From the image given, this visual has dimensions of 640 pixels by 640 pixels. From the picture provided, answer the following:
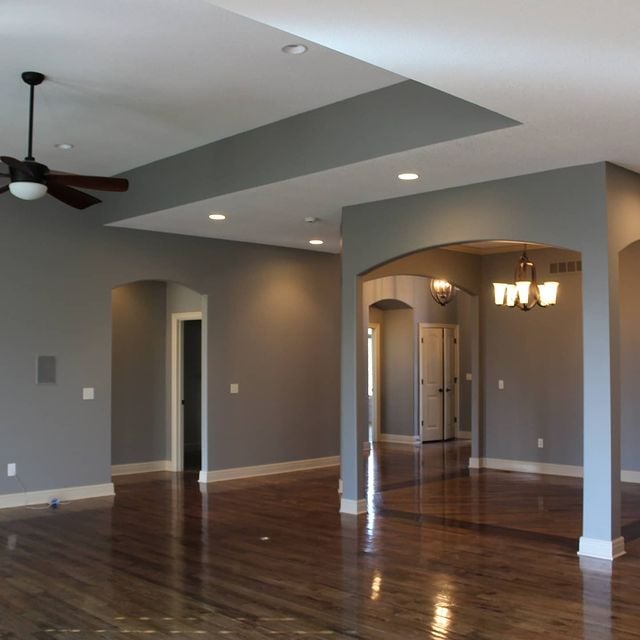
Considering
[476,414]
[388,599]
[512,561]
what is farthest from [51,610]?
[476,414]

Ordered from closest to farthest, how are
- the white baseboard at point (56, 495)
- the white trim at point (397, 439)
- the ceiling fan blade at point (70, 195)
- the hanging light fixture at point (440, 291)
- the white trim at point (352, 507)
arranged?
the ceiling fan blade at point (70, 195) → the white trim at point (352, 507) → the white baseboard at point (56, 495) → the white trim at point (397, 439) → the hanging light fixture at point (440, 291)

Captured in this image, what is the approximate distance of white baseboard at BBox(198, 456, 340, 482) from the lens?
9.36 meters

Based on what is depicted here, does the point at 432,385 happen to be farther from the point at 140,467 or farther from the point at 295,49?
the point at 295,49

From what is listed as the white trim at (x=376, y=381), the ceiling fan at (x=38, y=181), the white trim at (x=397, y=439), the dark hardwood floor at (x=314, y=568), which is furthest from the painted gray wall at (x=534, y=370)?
the ceiling fan at (x=38, y=181)

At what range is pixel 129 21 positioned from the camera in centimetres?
450

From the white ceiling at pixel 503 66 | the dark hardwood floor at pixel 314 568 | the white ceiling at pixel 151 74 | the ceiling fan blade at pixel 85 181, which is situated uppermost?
the white ceiling at pixel 151 74

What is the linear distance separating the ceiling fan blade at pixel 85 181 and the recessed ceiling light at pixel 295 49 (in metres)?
1.58

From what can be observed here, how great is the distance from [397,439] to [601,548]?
7.98m

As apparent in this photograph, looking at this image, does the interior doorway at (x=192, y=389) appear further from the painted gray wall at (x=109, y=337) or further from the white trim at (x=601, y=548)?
the white trim at (x=601, y=548)

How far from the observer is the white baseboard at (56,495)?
25.7 feet

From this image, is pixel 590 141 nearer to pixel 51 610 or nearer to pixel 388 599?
pixel 388 599

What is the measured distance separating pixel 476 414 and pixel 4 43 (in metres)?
7.24

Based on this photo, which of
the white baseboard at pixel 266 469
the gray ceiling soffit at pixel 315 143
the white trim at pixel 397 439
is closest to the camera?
the gray ceiling soffit at pixel 315 143

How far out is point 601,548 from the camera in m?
5.68
